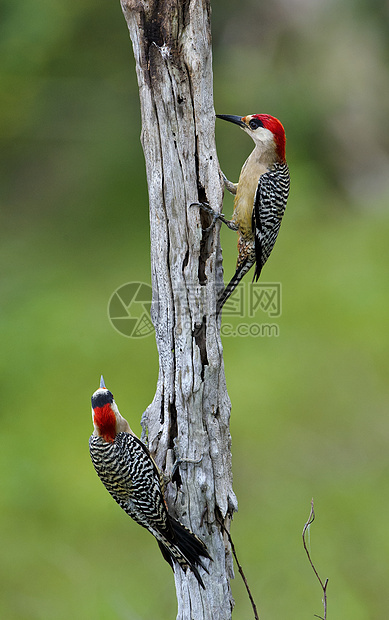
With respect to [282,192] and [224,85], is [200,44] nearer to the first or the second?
[282,192]

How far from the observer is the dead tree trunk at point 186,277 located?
1.84 m

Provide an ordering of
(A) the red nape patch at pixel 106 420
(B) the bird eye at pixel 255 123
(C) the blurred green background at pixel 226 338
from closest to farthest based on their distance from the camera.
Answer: (A) the red nape patch at pixel 106 420, (B) the bird eye at pixel 255 123, (C) the blurred green background at pixel 226 338

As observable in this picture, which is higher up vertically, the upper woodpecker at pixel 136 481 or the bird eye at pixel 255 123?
the bird eye at pixel 255 123

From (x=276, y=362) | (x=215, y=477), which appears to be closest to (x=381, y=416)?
(x=276, y=362)

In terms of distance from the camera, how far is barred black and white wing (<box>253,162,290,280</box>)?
2.50m

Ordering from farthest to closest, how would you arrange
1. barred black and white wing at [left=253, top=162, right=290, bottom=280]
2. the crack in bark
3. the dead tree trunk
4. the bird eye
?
barred black and white wing at [left=253, top=162, right=290, bottom=280]
the bird eye
the crack in bark
the dead tree trunk

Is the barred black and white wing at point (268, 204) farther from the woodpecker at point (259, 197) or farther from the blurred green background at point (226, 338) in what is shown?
the blurred green background at point (226, 338)

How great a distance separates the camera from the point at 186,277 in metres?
2.00

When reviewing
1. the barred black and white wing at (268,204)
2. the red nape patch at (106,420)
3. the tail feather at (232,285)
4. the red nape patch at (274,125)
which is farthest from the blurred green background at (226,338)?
the red nape patch at (274,125)

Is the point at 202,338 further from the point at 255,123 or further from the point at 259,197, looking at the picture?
the point at 255,123

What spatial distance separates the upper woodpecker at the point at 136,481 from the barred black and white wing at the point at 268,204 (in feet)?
2.76

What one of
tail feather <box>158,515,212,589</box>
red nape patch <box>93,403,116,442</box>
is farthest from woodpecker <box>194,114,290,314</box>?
tail feather <box>158,515,212,589</box>

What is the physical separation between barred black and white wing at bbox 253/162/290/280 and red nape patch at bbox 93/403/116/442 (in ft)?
2.76

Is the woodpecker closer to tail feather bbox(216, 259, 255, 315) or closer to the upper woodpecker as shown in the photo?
tail feather bbox(216, 259, 255, 315)
